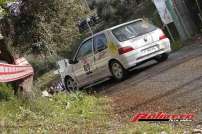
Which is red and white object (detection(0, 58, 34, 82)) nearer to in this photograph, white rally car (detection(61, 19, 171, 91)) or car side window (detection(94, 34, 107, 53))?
white rally car (detection(61, 19, 171, 91))

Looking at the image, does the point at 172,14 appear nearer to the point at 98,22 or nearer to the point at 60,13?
the point at 60,13

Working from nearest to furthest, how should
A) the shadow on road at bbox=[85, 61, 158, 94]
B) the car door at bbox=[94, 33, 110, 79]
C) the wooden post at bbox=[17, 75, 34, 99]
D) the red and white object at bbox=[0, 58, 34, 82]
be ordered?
1. the red and white object at bbox=[0, 58, 34, 82]
2. the wooden post at bbox=[17, 75, 34, 99]
3. the shadow on road at bbox=[85, 61, 158, 94]
4. the car door at bbox=[94, 33, 110, 79]

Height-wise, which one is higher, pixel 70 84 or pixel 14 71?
pixel 70 84

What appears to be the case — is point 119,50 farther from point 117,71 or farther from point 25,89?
point 25,89

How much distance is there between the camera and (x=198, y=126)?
30.5 feet

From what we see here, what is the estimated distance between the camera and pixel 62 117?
11164 mm

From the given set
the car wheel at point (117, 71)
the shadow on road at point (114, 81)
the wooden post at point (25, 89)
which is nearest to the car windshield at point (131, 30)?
the car wheel at point (117, 71)

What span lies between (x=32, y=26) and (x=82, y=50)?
11.5 meters

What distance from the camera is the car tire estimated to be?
17.5 metres

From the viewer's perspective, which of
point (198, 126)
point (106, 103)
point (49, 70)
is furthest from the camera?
point (49, 70)

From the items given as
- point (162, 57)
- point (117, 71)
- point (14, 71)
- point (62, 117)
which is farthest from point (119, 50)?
point (62, 117)

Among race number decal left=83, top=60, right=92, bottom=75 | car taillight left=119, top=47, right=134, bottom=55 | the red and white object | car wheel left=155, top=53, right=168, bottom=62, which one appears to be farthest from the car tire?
the red and white object

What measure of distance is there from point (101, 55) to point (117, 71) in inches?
29.5

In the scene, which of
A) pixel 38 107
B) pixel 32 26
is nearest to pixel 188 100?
pixel 38 107
